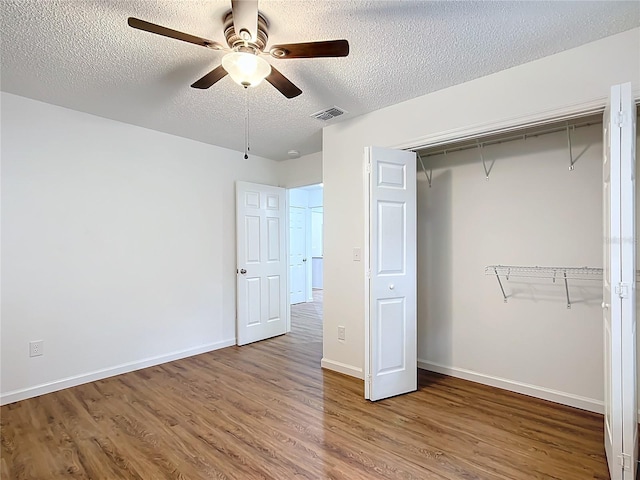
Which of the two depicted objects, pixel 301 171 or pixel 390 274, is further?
pixel 301 171

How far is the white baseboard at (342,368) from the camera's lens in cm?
337

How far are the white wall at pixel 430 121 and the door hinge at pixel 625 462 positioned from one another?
1057 mm

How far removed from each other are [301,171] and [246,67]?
2992mm

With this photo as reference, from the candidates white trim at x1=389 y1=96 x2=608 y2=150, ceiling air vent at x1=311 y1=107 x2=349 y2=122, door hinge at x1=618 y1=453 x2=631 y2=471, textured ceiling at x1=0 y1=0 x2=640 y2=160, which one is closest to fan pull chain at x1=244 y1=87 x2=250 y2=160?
textured ceiling at x1=0 y1=0 x2=640 y2=160

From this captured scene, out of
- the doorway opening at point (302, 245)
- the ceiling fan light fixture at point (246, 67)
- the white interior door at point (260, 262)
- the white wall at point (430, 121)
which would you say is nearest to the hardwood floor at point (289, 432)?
the white wall at point (430, 121)

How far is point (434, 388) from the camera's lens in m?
3.08

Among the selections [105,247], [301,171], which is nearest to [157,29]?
[105,247]

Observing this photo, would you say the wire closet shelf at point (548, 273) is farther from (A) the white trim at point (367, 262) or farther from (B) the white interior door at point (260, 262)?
(B) the white interior door at point (260, 262)

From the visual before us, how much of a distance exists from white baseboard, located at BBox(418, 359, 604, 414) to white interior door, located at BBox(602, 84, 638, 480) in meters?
0.96

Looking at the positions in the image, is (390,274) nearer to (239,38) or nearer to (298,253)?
(239,38)

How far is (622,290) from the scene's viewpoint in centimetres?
171

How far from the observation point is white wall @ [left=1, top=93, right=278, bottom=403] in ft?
9.50

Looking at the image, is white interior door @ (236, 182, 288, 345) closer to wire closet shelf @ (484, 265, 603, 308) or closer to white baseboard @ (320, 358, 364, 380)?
white baseboard @ (320, 358, 364, 380)

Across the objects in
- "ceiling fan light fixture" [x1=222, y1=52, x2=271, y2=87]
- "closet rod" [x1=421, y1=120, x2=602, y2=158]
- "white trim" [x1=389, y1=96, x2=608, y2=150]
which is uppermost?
"ceiling fan light fixture" [x1=222, y1=52, x2=271, y2=87]
